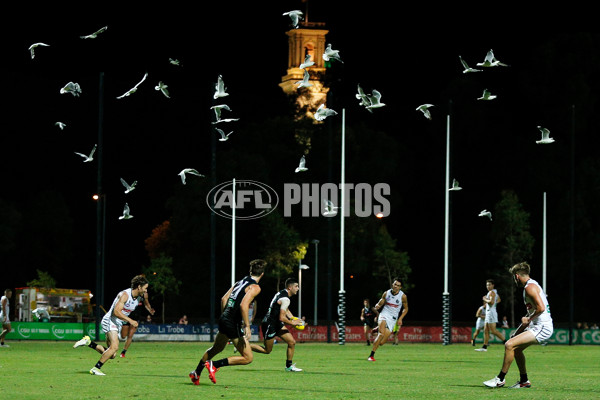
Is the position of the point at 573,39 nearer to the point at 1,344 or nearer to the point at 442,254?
the point at 442,254

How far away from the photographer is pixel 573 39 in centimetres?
8238

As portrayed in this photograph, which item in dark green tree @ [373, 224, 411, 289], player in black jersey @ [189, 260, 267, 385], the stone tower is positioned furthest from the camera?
the stone tower

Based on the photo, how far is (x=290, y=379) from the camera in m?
20.6

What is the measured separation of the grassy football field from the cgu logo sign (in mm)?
46053

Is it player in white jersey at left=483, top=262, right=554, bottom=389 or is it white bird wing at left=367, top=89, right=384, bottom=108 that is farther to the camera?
white bird wing at left=367, top=89, right=384, bottom=108

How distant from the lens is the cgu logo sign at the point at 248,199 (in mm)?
76125

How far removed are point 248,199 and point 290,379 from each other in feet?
202

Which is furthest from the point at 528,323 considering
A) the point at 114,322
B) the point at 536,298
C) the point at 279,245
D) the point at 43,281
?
the point at 43,281

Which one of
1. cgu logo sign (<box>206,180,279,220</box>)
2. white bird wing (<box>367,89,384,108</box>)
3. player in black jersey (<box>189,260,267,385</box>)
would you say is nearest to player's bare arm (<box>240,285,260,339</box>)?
player in black jersey (<box>189,260,267,385</box>)

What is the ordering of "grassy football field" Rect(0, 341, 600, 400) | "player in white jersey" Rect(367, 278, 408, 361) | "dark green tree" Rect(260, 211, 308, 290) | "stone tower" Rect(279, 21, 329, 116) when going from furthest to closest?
"stone tower" Rect(279, 21, 329, 116) → "dark green tree" Rect(260, 211, 308, 290) → "player in white jersey" Rect(367, 278, 408, 361) → "grassy football field" Rect(0, 341, 600, 400)

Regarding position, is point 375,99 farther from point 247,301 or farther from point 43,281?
point 43,281

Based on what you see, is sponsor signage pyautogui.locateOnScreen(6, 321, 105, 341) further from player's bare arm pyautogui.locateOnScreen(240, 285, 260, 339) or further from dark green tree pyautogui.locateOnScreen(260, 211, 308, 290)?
dark green tree pyautogui.locateOnScreen(260, 211, 308, 290)

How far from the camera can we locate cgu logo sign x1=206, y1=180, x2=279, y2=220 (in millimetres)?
76125

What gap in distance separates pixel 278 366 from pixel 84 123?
274ft
